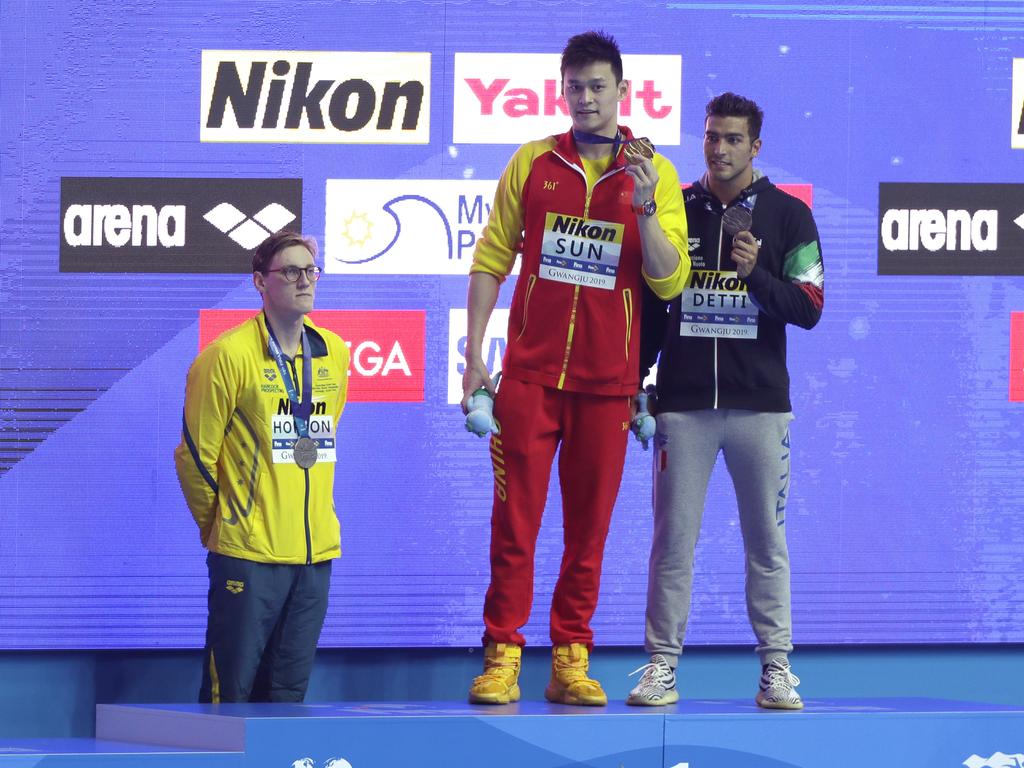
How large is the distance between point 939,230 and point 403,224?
5.63 feet

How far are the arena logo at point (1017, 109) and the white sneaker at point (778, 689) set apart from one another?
2.14 meters

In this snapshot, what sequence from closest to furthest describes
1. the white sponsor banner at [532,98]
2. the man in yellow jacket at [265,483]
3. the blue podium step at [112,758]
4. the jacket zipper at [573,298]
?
the blue podium step at [112,758] → the jacket zipper at [573,298] → the man in yellow jacket at [265,483] → the white sponsor banner at [532,98]

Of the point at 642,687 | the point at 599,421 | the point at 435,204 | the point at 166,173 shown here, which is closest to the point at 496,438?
the point at 599,421

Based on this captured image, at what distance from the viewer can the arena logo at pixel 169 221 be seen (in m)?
4.52

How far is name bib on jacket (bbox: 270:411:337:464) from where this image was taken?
379 centimetres

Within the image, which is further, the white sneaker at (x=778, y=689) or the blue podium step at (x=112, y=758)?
the white sneaker at (x=778, y=689)

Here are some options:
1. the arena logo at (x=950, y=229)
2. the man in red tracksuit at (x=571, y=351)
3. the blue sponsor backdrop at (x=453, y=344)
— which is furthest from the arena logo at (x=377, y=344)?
the arena logo at (x=950, y=229)

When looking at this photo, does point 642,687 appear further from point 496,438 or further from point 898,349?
point 898,349

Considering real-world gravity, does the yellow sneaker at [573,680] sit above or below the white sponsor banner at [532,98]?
below

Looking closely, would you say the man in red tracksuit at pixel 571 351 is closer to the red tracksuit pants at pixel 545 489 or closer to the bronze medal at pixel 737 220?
the red tracksuit pants at pixel 545 489

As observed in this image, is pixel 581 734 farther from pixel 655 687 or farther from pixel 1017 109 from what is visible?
pixel 1017 109

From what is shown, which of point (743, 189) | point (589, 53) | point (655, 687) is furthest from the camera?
point (743, 189)

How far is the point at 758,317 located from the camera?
3.55 meters

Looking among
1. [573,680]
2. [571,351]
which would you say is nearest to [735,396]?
[571,351]
